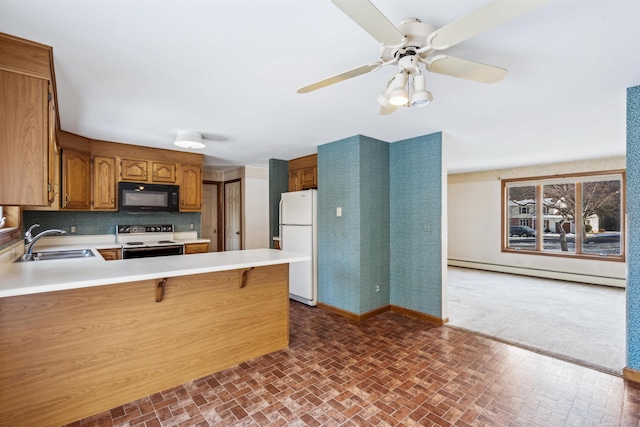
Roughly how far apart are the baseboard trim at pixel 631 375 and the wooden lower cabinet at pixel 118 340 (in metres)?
2.90

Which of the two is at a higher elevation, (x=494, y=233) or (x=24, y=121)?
(x=24, y=121)

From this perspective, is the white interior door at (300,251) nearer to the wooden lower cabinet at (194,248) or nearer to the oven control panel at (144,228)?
the wooden lower cabinet at (194,248)

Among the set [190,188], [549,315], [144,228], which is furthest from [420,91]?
[144,228]

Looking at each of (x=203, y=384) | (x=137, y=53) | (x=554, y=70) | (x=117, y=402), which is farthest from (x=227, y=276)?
(x=554, y=70)

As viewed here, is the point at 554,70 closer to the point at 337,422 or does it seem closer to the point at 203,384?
the point at 337,422

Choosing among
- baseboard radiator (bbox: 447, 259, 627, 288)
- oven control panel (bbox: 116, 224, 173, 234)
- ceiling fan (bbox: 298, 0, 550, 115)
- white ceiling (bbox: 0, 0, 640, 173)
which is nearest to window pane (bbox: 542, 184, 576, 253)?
baseboard radiator (bbox: 447, 259, 627, 288)

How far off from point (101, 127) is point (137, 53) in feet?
6.90

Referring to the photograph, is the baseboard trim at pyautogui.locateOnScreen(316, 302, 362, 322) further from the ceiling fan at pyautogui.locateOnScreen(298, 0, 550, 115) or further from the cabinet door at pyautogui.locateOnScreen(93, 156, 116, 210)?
the cabinet door at pyautogui.locateOnScreen(93, 156, 116, 210)

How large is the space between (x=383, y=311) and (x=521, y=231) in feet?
14.4

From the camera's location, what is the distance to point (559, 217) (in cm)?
614

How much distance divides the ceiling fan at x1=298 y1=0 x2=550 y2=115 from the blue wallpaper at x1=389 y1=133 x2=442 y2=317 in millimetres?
2098

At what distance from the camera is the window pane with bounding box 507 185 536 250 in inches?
254

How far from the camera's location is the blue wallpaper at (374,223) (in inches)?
149

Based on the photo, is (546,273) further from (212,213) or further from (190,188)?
(212,213)
